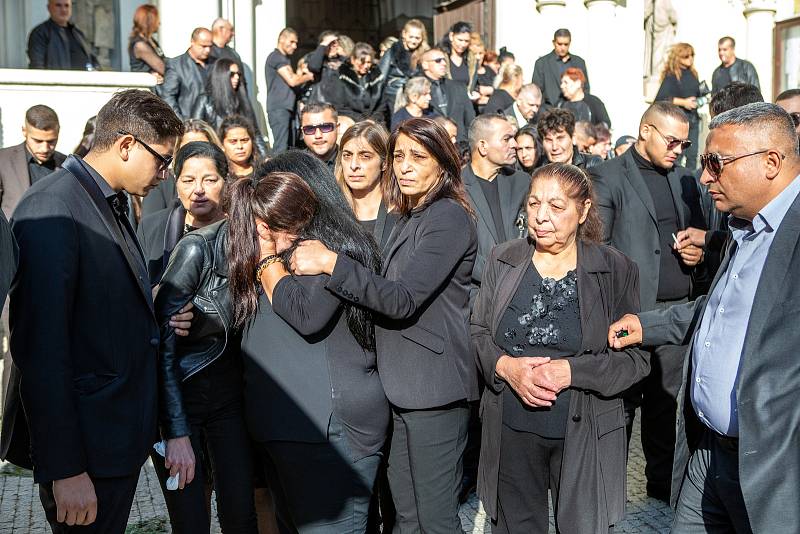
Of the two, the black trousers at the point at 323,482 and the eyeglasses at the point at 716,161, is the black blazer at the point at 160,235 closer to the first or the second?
the black trousers at the point at 323,482

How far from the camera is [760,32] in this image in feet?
52.1

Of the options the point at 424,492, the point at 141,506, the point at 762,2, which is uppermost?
the point at 762,2

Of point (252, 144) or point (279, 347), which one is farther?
point (252, 144)

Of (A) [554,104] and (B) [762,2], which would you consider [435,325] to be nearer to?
(A) [554,104]

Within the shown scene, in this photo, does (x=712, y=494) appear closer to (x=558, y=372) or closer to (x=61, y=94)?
(x=558, y=372)

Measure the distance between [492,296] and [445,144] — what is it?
692mm

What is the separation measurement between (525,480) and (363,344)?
983mm

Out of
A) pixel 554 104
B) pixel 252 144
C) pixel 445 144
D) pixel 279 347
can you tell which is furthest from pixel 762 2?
pixel 279 347

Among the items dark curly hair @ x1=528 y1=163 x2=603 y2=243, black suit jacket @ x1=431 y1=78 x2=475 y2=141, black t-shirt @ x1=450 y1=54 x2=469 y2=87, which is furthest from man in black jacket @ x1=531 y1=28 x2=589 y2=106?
dark curly hair @ x1=528 y1=163 x2=603 y2=243

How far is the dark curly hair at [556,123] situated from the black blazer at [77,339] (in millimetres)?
4199

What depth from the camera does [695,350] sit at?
10.6 ft

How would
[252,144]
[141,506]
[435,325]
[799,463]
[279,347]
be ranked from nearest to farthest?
[799,463] < [279,347] < [435,325] < [141,506] < [252,144]

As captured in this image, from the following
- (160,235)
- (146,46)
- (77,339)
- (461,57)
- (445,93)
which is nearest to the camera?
(77,339)

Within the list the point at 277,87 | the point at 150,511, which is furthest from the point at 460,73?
the point at 150,511
